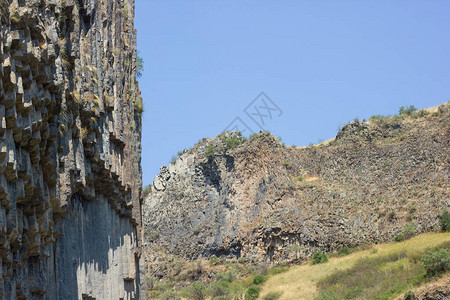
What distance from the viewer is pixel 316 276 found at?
159ft

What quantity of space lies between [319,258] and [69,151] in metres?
40.3

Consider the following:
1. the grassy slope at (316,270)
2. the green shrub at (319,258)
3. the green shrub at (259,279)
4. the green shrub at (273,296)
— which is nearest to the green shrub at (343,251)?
the grassy slope at (316,270)

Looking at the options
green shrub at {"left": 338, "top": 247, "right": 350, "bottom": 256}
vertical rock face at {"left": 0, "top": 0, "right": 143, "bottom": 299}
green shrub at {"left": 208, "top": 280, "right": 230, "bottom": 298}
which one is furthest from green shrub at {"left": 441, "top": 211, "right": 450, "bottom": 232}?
vertical rock face at {"left": 0, "top": 0, "right": 143, "bottom": 299}

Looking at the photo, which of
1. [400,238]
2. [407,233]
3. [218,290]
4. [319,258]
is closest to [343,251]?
[319,258]

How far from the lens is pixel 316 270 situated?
1981 inches

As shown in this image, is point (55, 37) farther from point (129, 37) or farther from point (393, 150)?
point (393, 150)

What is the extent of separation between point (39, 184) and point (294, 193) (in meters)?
47.8

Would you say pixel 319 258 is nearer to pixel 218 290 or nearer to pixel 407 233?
pixel 407 233

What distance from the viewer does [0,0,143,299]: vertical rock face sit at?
35.3 ft

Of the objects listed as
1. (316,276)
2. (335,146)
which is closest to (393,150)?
(335,146)

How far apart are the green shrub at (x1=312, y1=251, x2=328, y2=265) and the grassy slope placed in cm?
41

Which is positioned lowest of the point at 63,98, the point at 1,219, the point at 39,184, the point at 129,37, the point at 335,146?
the point at 1,219

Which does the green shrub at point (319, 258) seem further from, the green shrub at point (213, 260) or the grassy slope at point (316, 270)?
the green shrub at point (213, 260)

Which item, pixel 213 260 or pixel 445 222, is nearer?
pixel 445 222
